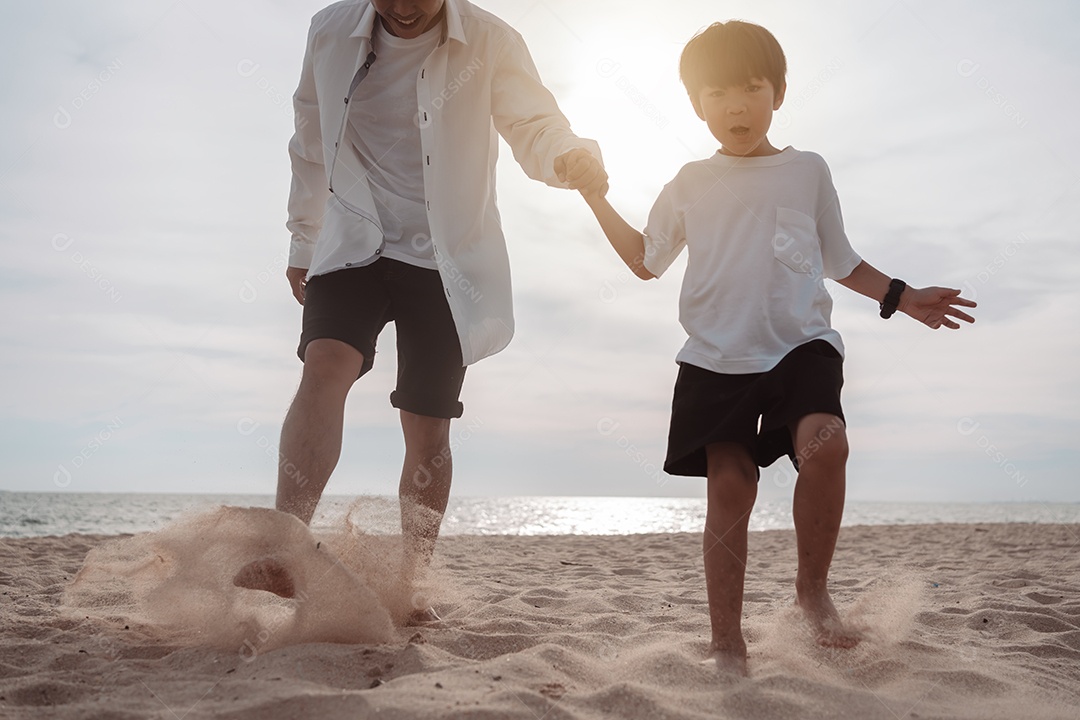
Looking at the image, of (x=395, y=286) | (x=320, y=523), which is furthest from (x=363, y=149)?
(x=320, y=523)

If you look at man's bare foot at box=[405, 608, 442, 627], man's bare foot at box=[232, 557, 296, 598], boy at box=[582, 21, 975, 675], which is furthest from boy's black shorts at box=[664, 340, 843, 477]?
man's bare foot at box=[232, 557, 296, 598]

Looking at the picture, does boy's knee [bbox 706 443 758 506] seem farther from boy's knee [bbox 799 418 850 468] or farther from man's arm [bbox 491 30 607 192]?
man's arm [bbox 491 30 607 192]

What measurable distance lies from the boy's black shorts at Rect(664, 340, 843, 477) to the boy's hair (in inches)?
30.8

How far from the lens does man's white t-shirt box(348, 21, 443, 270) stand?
8.64 ft

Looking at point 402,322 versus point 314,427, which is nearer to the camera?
point 314,427

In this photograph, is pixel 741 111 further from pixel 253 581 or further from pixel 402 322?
pixel 253 581

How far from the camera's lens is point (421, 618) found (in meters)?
2.54

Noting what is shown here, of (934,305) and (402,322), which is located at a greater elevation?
(934,305)

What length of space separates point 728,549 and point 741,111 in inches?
48.2

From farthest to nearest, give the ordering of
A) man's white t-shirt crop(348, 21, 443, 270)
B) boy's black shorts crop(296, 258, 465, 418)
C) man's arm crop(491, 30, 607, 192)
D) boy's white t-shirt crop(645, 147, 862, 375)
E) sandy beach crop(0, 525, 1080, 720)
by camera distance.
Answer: man's white t-shirt crop(348, 21, 443, 270) < man's arm crop(491, 30, 607, 192) < boy's black shorts crop(296, 258, 465, 418) < boy's white t-shirt crop(645, 147, 862, 375) < sandy beach crop(0, 525, 1080, 720)

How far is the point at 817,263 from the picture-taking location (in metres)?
2.34

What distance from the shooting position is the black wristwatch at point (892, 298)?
8.04 feet

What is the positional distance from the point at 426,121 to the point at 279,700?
5.71ft

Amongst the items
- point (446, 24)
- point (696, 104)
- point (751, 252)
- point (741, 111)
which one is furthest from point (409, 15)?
point (751, 252)
